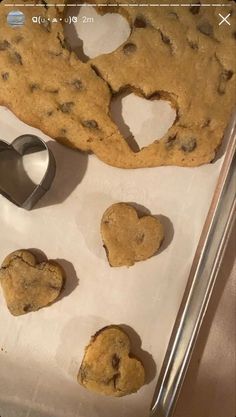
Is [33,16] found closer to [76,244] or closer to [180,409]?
[76,244]

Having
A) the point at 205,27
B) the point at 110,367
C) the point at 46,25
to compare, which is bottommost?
the point at 110,367

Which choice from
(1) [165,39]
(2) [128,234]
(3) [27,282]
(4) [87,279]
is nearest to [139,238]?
(2) [128,234]

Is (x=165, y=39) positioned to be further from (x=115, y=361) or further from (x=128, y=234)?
(x=115, y=361)

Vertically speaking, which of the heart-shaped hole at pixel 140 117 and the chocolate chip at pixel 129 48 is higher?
the chocolate chip at pixel 129 48

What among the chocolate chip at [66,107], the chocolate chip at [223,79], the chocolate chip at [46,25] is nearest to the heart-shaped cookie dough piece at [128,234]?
the chocolate chip at [66,107]

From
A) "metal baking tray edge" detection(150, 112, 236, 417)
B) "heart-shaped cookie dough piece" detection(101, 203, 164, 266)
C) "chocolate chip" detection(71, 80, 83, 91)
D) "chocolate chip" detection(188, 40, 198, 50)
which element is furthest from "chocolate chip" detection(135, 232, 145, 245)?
"chocolate chip" detection(188, 40, 198, 50)

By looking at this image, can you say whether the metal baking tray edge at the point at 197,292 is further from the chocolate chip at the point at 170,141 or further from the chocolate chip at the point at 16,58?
the chocolate chip at the point at 16,58

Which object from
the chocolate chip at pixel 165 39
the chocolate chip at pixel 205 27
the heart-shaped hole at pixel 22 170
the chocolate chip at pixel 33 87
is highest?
the chocolate chip at pixel 205 27
